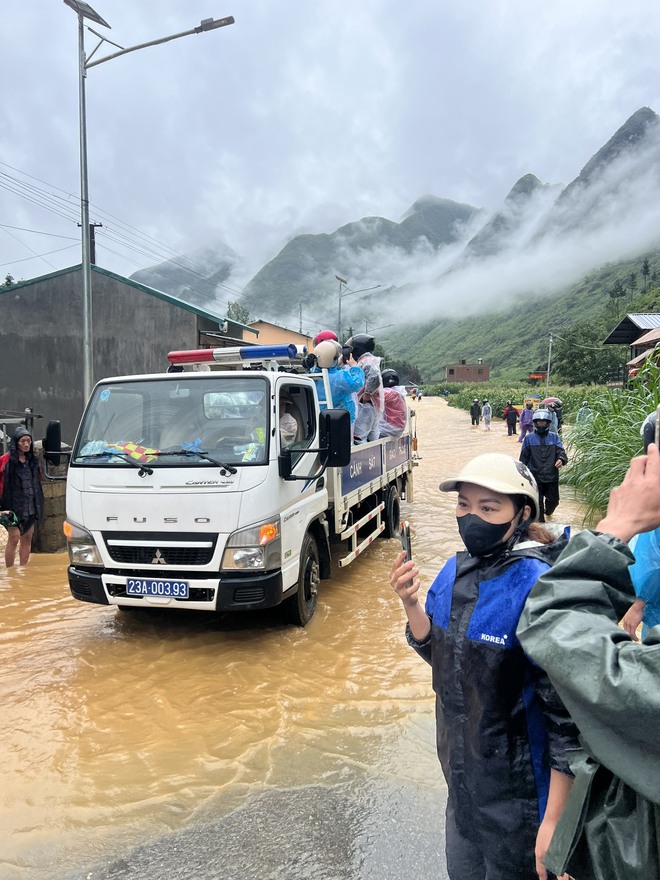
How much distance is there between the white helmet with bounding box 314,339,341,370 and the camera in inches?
238

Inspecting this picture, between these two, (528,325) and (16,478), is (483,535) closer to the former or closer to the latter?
(16,478)

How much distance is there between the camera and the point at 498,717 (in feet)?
5.28

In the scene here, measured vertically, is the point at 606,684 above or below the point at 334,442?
below

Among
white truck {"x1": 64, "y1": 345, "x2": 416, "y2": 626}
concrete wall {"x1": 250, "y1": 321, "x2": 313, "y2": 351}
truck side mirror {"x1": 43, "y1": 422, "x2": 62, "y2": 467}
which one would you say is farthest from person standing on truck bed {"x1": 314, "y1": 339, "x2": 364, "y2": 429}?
concrete wall {"x1": 250, "y1": 321, "x2": 313, "y2": 351}

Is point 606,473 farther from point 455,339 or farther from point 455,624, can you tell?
point 455,339

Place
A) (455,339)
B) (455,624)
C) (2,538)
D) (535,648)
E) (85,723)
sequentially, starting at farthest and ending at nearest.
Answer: (455,339) → (2,538) → (85,723) → (455,624) → (535,648)

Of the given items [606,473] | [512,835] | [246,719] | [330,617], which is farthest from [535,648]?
[606,473]

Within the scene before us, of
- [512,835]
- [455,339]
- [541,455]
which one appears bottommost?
[512,835]

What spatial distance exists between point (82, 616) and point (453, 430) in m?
31.9

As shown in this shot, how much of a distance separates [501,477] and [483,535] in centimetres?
18

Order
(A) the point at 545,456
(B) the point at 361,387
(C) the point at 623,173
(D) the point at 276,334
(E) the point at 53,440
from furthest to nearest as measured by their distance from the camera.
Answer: (C) the point at 623,173 < (D) the point at 276,334 < (A) the point at 545,456 < (B) the point at 361,387 < (E) the point at 53,440

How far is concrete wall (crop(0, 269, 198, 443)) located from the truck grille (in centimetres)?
1493

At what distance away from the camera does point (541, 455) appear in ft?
26.9

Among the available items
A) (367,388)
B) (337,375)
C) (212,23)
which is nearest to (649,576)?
(337,375)
